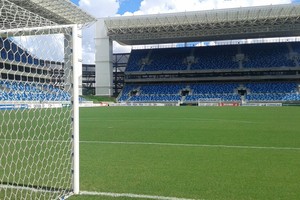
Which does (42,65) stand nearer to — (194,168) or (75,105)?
(75,105)

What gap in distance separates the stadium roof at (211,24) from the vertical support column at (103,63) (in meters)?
1.71

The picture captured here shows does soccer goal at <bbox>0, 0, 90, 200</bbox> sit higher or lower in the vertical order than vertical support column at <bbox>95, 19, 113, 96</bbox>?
lower

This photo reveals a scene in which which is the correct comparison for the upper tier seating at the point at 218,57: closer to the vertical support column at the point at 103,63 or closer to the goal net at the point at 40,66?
the vertical support column at the point at 103,63

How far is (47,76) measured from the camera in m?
4.48

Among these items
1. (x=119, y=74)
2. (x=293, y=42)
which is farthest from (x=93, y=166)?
(x=119, y=74)

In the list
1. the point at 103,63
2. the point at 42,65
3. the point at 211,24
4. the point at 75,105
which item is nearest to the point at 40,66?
the point at 42,65

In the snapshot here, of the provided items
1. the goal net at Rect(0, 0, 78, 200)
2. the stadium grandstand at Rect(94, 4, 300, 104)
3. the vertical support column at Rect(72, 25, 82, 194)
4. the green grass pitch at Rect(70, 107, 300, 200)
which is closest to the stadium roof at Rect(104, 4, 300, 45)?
the stadium grandstand at Rect(94, 4, 300, 104)

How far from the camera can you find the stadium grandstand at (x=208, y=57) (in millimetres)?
41312

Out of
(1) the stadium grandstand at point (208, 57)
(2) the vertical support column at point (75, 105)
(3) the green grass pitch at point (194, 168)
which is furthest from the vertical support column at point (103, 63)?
(2) the vertical support column at point (75, 105)

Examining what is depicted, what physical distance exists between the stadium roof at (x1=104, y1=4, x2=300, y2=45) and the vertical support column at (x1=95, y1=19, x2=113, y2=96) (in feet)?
5.62

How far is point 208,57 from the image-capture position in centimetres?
5141

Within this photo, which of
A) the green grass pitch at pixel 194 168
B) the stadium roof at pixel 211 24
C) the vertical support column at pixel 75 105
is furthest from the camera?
the stadium roof at pixel 211 24

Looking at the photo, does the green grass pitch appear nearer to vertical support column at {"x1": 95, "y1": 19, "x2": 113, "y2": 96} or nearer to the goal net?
the goal net

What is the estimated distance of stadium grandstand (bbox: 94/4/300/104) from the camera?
136 ft
